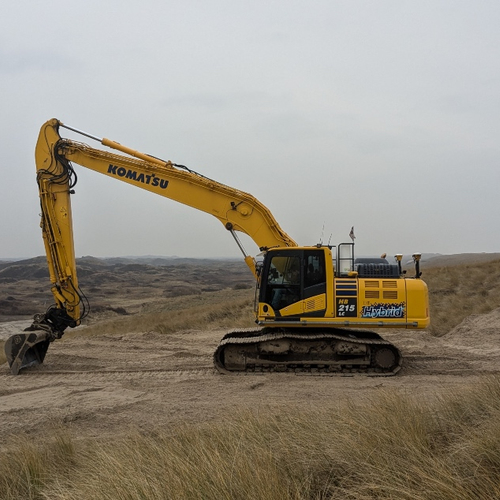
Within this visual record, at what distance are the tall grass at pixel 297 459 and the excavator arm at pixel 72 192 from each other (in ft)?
20.9

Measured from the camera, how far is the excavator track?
11.0m

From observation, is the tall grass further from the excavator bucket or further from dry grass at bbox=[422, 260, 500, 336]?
dry grass at bbox=[422, 260, 500, 336]

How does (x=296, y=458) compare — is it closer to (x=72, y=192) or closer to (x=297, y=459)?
(x=297, y=459)

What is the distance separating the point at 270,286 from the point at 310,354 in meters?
1.71

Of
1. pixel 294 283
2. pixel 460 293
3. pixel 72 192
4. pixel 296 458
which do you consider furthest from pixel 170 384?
pixel 460 293

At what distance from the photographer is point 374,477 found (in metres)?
3.97

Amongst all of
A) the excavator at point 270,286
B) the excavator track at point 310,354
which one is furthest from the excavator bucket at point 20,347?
the excavator track at point 310,354

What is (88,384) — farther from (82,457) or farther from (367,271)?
(367,271)

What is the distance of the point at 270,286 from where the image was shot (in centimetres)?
1120

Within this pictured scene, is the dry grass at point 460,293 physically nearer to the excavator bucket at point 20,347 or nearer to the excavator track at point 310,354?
the excavator track at point 310,354

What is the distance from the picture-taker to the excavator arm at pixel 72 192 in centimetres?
1228

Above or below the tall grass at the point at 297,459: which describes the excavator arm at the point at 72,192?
above

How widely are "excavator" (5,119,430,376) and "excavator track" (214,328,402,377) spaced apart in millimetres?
21

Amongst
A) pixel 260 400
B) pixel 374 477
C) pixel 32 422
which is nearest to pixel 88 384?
pixel 32 422
